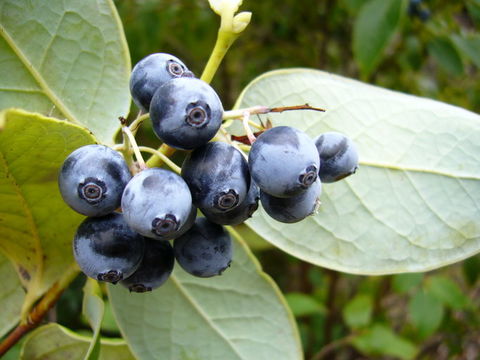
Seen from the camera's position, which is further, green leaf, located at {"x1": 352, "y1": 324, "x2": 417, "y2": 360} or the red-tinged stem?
green leaf, located at {"x1": 352, "y1": 324, "x2": 417, "y2": 360}

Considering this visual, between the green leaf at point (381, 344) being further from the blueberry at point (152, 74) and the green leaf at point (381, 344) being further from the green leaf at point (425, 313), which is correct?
the blueberry at point (152, 74)

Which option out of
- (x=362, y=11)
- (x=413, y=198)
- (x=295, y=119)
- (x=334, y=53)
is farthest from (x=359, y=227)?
A: (x=334, y=53)

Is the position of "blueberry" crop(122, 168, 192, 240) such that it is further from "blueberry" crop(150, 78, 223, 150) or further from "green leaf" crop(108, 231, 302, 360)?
"green leaf" crop(108, 231, 302, 360)

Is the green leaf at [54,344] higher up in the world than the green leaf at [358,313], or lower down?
higher up

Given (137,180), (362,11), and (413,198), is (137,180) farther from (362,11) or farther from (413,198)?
(362,11)

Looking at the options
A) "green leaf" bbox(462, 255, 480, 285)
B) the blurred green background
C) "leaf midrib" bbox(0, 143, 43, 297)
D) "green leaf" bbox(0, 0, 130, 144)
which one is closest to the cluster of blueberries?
"leaf midrib" bbox(0, 143, 43, 297)

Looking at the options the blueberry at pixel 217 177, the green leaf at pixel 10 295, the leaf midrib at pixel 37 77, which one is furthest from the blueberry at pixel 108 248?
the green leaf at pixel 10 295
